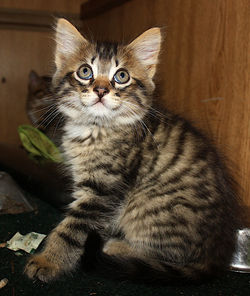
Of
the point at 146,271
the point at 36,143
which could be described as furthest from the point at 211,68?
the point at 36,143

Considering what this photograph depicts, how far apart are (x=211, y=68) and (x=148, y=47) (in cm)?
36

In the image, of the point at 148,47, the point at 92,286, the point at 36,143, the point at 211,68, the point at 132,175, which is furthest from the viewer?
the point at 36,143

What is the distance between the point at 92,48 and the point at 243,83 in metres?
0.69

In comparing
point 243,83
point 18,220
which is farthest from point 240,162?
point 18,220

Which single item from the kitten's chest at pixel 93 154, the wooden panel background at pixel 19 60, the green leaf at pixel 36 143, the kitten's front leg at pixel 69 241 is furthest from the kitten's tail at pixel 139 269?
the wooden panel background at pixel 19 60

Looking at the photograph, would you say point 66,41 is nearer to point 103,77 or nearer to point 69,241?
point 103,77

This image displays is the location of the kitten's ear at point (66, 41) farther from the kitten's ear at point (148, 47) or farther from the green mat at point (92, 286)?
the green mat at point (92, 286)

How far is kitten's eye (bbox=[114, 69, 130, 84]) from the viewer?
166cm

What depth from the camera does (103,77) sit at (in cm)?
163

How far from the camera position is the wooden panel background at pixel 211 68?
1.73 meters

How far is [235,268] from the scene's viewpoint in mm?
1560

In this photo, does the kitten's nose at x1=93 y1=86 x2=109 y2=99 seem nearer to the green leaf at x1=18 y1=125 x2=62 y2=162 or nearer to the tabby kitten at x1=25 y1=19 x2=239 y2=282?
the tabby kitten at x1=25 y1=19 x2=239 y2=282

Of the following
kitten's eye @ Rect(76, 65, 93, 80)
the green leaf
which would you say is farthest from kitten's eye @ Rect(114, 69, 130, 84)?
the green leaf

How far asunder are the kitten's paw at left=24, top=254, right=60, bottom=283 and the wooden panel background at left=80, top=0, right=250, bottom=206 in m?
0.89
